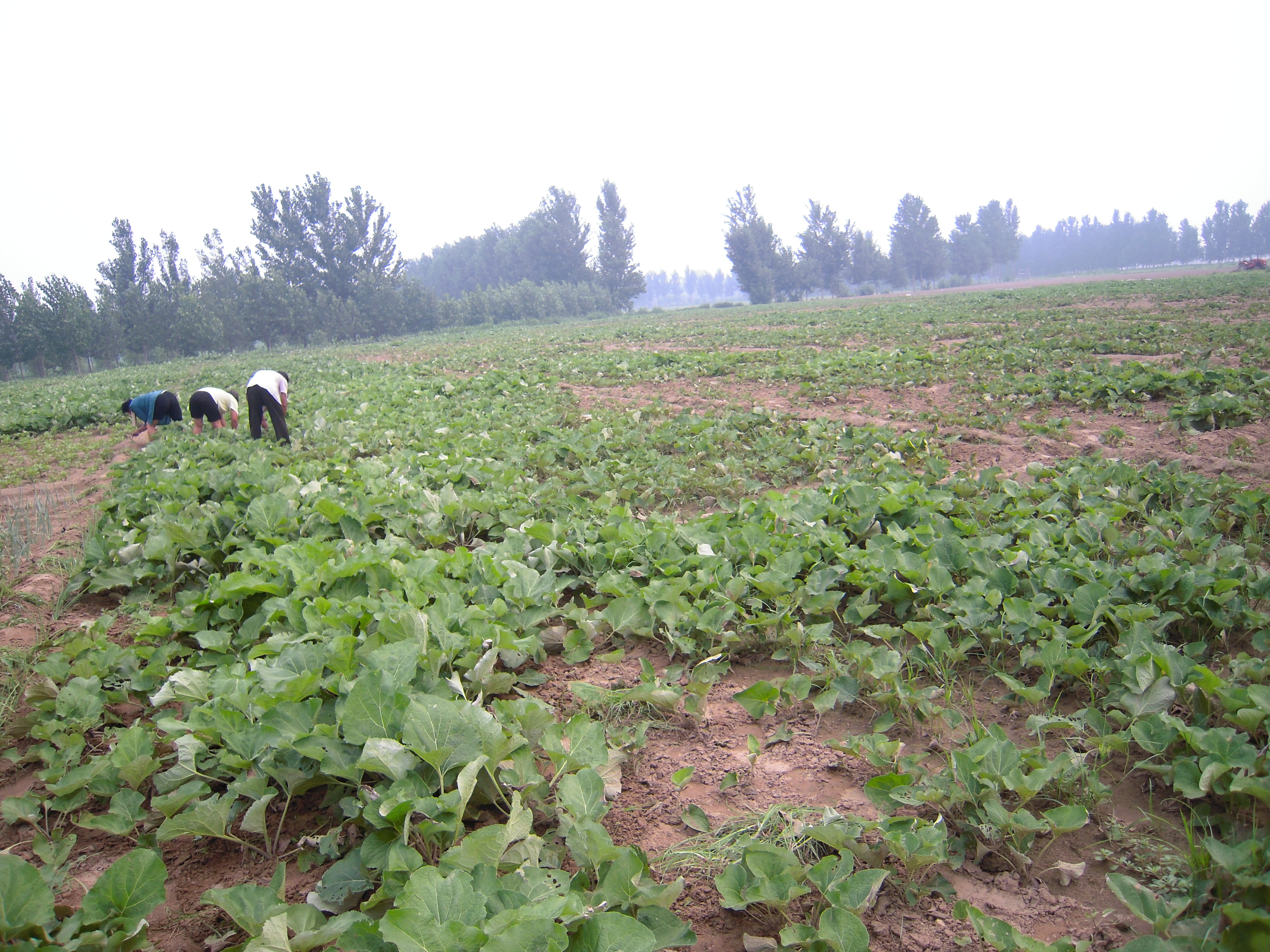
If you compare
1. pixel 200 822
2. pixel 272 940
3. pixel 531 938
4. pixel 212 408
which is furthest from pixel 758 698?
pixel 212 408

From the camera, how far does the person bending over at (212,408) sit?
8477 mm

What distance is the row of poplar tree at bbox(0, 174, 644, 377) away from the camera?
3759cm

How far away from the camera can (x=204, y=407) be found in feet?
28.0

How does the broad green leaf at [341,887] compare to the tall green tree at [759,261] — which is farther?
the tall green tree at [759,261]

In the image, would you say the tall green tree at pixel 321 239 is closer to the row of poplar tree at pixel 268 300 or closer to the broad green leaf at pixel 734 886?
the row of poplar tree at pixel 268 300

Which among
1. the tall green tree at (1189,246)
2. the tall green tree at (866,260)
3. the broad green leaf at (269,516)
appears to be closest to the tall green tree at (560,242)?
the tall green tree at (866,260)

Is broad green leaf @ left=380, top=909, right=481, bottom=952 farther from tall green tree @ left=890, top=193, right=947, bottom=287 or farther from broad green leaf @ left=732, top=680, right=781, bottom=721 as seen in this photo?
tall green tree @ left=890, top=193, right=947, bottom=287

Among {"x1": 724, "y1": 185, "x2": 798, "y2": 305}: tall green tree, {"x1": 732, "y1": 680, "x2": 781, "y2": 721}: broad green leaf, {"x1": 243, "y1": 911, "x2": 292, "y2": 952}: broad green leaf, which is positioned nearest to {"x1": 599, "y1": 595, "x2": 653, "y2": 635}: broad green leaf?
{"x1": 732, "y1": 680, "x2": 781, "y2": 721}: broad green leaf

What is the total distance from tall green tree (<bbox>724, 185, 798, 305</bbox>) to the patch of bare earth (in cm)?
6690

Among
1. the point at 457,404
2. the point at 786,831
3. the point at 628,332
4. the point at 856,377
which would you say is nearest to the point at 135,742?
the point at 786,831

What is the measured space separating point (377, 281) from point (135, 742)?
5438 centimetres

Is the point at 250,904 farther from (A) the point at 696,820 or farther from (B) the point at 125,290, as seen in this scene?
(B) the point at 125,290

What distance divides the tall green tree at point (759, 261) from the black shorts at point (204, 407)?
62031 millimetres

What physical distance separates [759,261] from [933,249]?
25.2 metres
